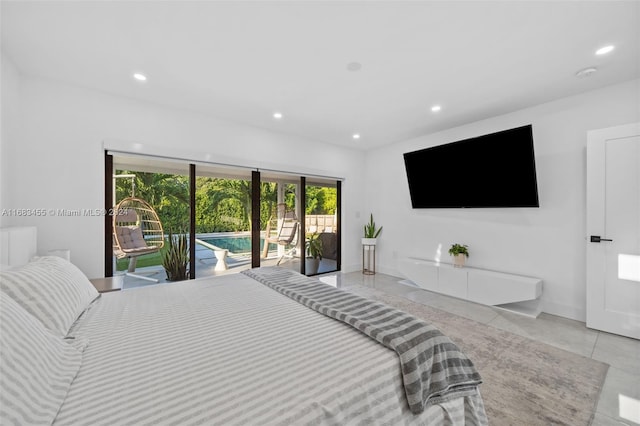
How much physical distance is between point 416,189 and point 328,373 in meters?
3.71

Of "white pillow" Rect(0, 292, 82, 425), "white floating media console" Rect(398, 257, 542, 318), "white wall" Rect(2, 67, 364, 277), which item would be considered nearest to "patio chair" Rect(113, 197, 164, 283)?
"white wall" Rect(2, 67, 364, 277)

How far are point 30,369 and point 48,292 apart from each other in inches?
24.6

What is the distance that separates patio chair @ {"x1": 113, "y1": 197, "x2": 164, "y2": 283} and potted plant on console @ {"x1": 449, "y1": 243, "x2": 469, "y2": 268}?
395cm

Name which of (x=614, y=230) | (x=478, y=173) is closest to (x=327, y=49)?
(x=478, y=173)

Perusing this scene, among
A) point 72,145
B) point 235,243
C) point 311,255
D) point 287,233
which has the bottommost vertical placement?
point 311,255

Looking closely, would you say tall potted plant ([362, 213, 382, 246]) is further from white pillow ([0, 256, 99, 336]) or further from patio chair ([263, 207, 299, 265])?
white pillow ([0, 256, 99, 336])

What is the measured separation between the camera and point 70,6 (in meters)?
1.65

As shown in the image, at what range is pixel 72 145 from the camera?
8.52ft

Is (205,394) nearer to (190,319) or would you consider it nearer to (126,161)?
(190,319)

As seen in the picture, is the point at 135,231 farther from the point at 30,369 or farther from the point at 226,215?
the point at 30,369

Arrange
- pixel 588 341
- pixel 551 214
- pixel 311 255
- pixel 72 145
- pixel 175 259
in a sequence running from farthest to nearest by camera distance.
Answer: pixel 311 255 < pixel 175 259 < pixel 551 214 < pixel 72 145 < pixel 588 341

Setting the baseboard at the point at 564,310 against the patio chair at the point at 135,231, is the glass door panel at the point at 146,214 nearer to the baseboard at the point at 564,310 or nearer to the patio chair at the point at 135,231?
the patio chair at the point at 135,231

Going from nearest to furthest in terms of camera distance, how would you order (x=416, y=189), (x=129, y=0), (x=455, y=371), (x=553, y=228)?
(x=455, y=371) → (x=129, y=0) → (x=553, y=228) → (x=416, y=189)

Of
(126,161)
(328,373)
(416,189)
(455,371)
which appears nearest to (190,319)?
(328,373)
